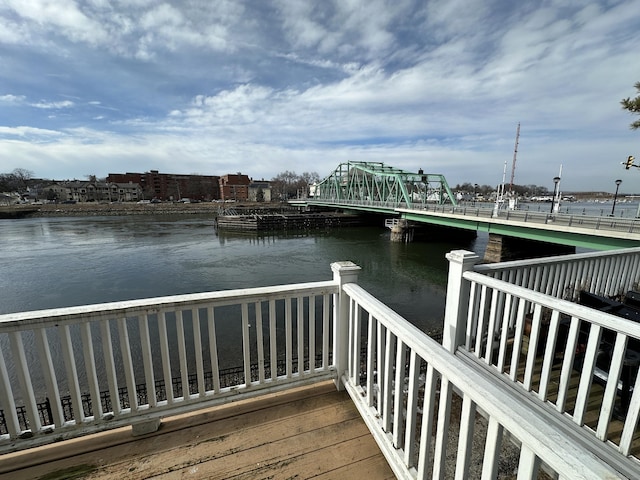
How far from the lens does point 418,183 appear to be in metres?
38.4

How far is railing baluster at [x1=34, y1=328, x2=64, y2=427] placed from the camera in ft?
5.66

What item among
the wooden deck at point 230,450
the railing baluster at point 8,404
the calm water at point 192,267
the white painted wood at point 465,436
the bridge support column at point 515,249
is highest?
the white painted wood at point 465,436

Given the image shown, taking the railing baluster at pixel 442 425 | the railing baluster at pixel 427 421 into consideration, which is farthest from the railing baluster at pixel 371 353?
the railing baluster at pixel 442 425

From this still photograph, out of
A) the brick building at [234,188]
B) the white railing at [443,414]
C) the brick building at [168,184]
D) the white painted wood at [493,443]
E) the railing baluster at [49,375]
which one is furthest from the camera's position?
the brick building at [168,184]

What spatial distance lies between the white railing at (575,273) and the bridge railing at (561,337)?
0.04 feet

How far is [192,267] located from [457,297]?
16.1m

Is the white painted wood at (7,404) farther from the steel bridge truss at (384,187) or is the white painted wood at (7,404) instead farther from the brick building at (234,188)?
the brick building at (234,188)

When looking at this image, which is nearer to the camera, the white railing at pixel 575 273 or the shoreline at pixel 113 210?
the white railing at pixel 575 273

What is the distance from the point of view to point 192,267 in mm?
16531

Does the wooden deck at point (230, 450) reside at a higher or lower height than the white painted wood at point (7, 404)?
lower

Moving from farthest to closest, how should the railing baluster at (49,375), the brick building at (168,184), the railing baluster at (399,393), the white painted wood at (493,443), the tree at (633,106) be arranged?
the brick building at (168,184), the tree at (633,106), the railing baluster at (49,375), the railing baluster at (399,393), the white painted wood at (493,443)

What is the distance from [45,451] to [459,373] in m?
2.64

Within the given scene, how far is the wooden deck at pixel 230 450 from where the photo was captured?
179cm

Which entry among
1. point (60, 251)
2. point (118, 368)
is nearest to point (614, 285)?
point (118, 368)
